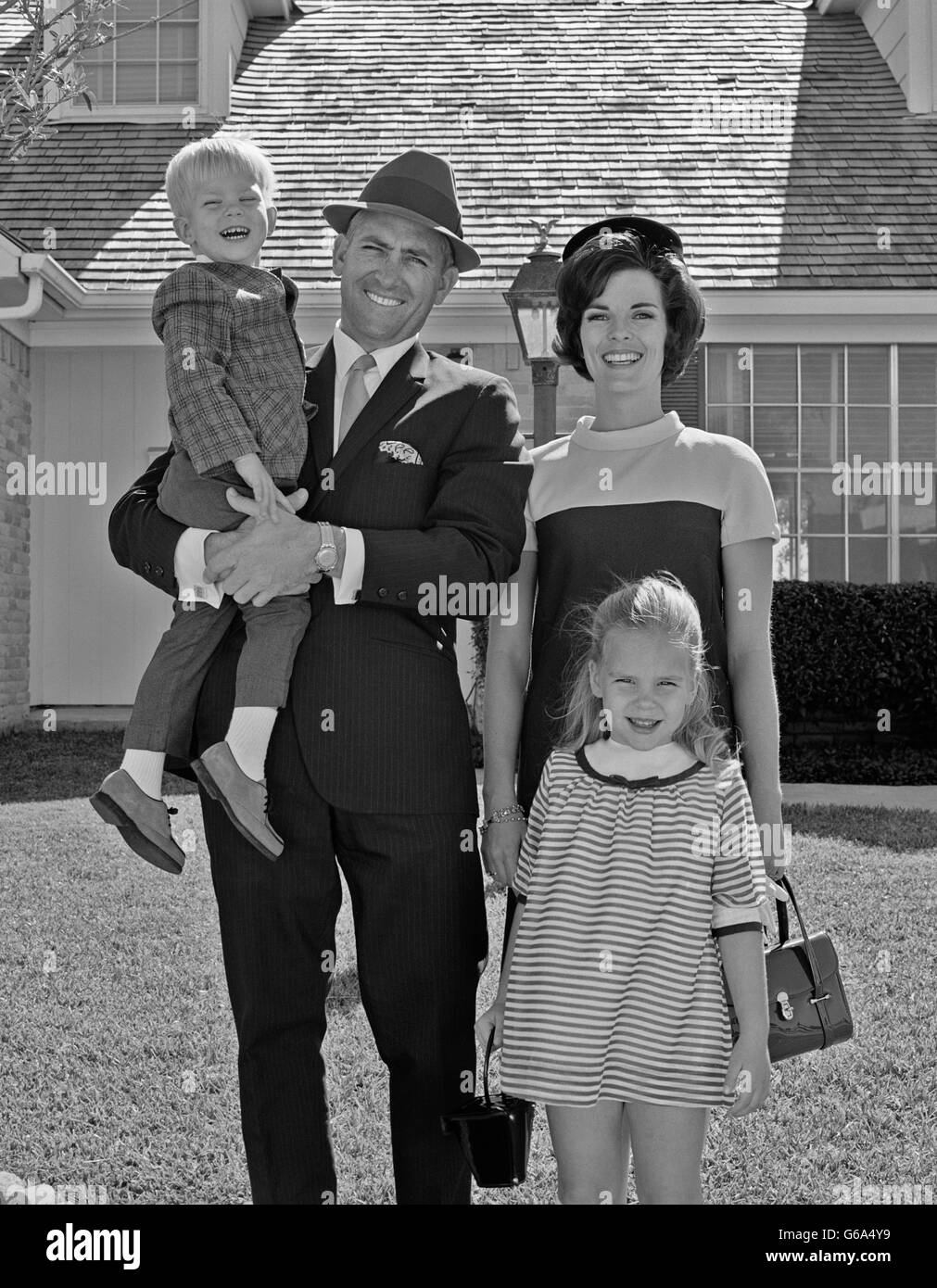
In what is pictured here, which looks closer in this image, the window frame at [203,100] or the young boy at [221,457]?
the young boy at [221,457]

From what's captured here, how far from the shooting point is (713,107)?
12305 mm

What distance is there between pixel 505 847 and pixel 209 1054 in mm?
2042

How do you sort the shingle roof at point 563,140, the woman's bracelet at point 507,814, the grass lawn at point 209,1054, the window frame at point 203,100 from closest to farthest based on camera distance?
the woman's bracelet at point 507,814
the grass lawn at point 209,1054
the shingle roof at point 563,140
the window frame at point 203,100

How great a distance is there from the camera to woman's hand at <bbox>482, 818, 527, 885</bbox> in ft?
8.30

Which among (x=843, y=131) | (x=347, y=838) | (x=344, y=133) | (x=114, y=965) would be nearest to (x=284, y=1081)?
(x=347, y=838)

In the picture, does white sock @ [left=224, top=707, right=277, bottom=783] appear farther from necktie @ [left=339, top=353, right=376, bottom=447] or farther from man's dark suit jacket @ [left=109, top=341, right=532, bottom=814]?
necktie @ [left=339, top=353, right=376, bottom=447]

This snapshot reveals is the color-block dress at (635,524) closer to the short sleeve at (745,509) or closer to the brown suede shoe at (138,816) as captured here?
the short sleeve at (745,509)

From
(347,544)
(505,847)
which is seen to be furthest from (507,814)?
(347,544)

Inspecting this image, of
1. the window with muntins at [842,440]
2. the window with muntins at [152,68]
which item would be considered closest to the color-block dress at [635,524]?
the window with muntins at [842,440]

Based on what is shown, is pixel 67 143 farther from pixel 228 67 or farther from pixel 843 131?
pixel 843 131

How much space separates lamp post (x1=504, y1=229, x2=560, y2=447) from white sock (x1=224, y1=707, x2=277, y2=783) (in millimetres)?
4248

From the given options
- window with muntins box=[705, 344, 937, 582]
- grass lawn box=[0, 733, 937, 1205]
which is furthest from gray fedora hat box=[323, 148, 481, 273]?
window with muntins box=[705, 344, 937, 582]

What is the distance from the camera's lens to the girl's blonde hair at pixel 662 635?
235cm

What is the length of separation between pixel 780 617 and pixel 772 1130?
6.18 m
